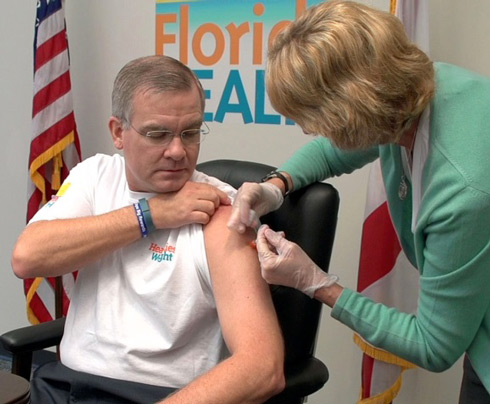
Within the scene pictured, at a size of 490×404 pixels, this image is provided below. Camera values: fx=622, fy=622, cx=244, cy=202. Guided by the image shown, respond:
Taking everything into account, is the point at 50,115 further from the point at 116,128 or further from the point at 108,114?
the point at 116,128

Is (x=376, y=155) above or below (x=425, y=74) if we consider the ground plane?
below

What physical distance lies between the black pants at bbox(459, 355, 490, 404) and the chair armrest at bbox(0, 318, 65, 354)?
1.05 metres

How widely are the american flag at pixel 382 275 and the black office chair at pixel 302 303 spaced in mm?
748

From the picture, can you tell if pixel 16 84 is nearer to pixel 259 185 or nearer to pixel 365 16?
pixel 259 185

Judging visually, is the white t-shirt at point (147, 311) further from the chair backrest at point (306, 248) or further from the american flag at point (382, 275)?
the american flag at point (382, 275)

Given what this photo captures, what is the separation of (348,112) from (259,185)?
390 mm

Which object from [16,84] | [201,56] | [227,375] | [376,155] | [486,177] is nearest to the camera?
[486,177]

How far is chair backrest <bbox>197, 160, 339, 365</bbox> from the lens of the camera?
1537 mm

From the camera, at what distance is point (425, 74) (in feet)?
4.04

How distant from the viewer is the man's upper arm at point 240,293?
1.36 m

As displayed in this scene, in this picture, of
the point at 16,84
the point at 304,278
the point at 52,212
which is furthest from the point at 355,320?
the point at 16,84

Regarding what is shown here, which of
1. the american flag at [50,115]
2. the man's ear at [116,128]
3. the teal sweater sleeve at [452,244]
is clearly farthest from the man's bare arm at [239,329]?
the american flag at [50,115]

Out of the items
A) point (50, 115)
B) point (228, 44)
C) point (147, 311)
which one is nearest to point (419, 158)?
point (147, 311)

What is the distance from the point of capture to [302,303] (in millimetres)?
1546
